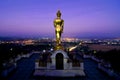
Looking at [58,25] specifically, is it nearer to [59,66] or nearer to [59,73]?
[59,66]

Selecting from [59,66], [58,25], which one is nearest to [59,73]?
[59,66]

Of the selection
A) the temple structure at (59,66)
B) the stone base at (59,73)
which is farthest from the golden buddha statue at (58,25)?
the stone base at (59,73)

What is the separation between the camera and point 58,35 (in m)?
27.5

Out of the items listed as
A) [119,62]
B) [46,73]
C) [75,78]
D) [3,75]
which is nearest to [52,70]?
[46,73]

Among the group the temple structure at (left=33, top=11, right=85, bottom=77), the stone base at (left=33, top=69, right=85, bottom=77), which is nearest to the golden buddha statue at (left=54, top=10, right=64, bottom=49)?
the temple structure at (left=33, top=11, right=85, bottom=77)

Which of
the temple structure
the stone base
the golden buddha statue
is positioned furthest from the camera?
the golden buddha statue

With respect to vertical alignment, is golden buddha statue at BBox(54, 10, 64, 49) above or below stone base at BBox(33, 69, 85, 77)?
above

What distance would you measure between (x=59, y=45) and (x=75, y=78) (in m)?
4.11

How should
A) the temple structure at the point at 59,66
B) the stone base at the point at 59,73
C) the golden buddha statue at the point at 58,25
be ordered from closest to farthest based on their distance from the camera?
the stone base at the point at 59,73
the temple structure at the point at 59,66
the golden buddha statue at the point at 58,25

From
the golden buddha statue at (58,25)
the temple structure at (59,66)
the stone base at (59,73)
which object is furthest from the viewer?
the golden buddha statue at (58,25)

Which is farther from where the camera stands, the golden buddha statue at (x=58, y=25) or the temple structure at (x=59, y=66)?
the golden buddha statue at (x=58, y=25)

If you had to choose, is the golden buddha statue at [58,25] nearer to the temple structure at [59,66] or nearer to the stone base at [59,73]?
the temple structure at [59,66]

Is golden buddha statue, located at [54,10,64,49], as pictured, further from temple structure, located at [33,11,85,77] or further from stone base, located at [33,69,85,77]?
stone base, located at [33,69,85,77]

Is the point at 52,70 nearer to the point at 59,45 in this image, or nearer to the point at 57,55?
the point at 57,55
